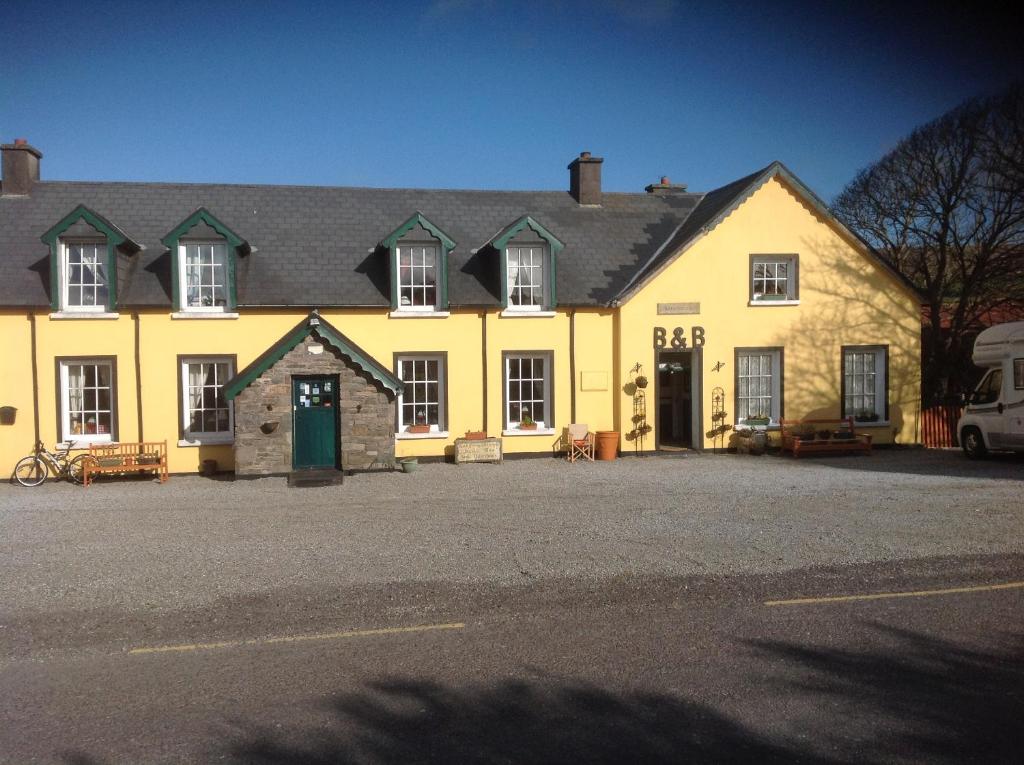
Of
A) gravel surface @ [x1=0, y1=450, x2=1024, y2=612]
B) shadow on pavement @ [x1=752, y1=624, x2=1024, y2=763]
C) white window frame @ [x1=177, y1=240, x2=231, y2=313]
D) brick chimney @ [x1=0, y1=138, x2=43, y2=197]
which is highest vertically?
brick chimney @ [x1=0, y1=138, x2=43, y2=197]

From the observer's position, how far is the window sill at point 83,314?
61.3 feet

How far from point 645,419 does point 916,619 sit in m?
13.4

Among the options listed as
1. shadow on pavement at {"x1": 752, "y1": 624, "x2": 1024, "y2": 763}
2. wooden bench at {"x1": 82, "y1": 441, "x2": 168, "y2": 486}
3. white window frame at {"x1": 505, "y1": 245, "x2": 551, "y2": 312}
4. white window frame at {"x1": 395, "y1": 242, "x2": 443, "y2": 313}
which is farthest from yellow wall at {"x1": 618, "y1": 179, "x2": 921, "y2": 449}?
shadow on pavement at {"x1": 752, "y1": 624, "x2": 1024, "y2": 763}

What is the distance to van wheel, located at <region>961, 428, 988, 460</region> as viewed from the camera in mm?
19422

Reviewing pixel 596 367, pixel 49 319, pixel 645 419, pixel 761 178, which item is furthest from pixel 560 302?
pixel 49 319

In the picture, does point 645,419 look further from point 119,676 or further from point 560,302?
point 119,676

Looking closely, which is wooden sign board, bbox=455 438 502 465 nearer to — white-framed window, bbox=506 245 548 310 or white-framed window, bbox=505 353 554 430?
white-framed window, bbox=505 353 554 430

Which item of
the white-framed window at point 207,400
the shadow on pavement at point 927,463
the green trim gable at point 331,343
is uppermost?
the green trim gable at point 331,343

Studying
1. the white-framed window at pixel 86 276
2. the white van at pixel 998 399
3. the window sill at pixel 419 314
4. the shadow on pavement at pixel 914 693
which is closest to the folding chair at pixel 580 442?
the window sill at pixel 419 314

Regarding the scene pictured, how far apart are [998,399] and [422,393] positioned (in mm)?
13044

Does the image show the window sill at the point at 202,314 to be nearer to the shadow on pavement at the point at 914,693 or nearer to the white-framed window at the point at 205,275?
the white-framed window at the point at 205,275

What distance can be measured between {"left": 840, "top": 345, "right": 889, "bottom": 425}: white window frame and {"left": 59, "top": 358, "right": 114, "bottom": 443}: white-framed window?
694 inches

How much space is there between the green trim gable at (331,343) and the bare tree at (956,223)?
15.5m

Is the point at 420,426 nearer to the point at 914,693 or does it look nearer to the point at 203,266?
the point at 203,266
